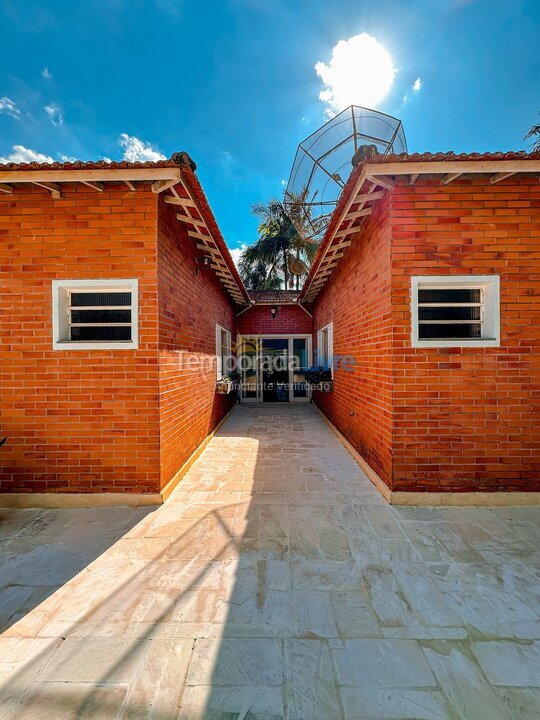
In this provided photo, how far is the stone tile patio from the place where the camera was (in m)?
1.52

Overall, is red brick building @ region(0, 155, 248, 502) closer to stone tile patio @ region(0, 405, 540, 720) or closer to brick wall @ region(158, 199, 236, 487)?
brick wall @ region(158, 199, 236, 487)

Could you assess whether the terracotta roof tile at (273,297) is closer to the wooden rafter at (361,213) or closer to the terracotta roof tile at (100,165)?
the wooden rafter at (361,213)

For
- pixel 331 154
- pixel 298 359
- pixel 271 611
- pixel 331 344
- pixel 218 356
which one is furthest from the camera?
pixel 298 359

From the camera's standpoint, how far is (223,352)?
8.34 m

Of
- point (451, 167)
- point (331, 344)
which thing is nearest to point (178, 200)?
point (451, 167)

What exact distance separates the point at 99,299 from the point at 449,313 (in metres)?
4.64

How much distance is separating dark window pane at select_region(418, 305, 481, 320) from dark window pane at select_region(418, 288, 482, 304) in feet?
0.34

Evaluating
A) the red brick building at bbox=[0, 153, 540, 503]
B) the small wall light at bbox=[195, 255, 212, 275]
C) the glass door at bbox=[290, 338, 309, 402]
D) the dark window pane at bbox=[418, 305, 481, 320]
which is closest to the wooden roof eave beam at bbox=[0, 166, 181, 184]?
the red brick building at bbox=[0, 153, 540, 503]

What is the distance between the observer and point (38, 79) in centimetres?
616

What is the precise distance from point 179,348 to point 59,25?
7.27 meters

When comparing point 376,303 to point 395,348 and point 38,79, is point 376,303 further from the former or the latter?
point 38,79

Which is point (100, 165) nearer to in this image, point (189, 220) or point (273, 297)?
point (189, 220)

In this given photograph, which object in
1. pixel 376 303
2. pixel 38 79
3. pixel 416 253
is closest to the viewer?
pixel 416 253

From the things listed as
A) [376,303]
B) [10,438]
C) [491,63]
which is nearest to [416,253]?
[376,303]
